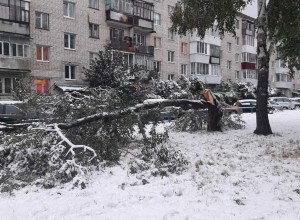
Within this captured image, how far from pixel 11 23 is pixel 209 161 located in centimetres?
2278

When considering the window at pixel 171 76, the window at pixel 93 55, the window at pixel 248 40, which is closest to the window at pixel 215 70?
the window at pixel 171 76

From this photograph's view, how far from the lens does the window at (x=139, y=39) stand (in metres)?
37.7

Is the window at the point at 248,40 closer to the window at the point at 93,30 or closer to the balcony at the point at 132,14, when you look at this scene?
the balcony at the point at 132,14

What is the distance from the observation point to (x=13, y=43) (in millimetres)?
27969

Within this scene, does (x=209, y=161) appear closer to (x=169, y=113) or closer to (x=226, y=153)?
(x=226, y=153)

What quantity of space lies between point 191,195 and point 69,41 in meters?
27.5

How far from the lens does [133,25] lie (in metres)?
36.0

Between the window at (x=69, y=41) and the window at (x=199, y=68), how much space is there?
1554 cm

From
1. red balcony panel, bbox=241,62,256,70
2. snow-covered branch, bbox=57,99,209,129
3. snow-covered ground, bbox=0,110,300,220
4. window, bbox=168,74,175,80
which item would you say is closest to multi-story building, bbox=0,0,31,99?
window, bbox=168,74,175,80

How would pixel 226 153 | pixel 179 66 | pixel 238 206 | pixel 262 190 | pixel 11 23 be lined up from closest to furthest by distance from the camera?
pixel 238 206
pixel 262 190
pixel 226 153
pixel 11 23
pixel 179 66

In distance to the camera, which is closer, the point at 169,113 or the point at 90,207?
the point at 90,207

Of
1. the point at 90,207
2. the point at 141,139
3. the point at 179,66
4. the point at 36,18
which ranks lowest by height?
the point at 90,207

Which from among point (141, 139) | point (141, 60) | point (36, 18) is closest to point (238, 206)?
point (141, 139)

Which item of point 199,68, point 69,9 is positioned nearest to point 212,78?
point 199,68
